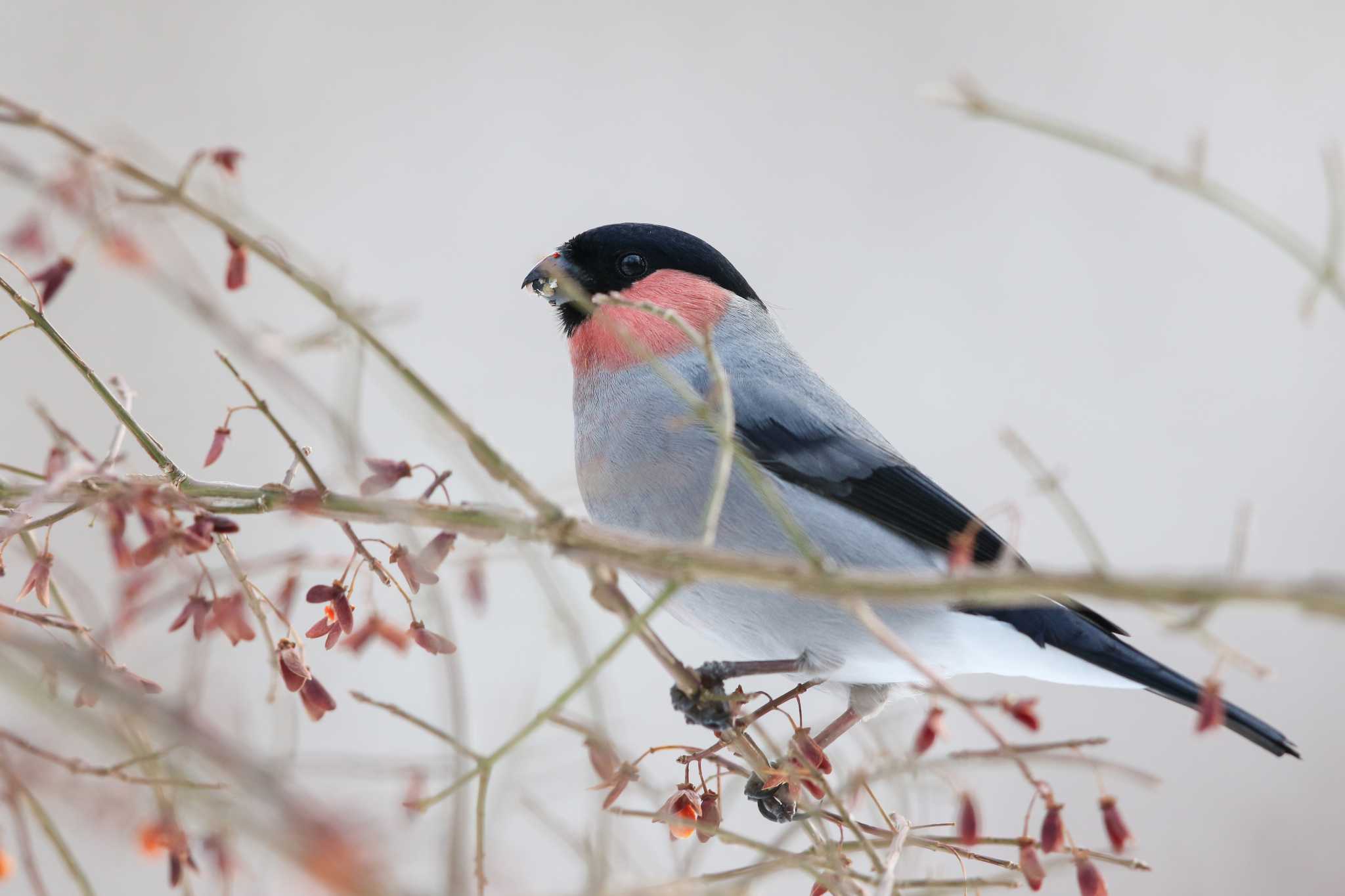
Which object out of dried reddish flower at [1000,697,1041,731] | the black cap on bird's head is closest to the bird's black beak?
the black cap on bird's head

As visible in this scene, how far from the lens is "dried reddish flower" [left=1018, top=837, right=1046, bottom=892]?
3.08ft

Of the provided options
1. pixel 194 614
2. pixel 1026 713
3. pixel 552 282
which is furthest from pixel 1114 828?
pixel 552 282

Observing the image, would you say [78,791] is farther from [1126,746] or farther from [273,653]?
[1126,746]

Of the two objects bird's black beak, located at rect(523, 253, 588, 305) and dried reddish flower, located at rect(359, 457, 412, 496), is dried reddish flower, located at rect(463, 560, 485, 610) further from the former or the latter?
bird's black beak, located at rect(523, 253, 588, 305)

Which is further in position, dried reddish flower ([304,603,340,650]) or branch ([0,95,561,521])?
dried reddish flower ([304,603,340,650])

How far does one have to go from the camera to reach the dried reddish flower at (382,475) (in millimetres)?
903

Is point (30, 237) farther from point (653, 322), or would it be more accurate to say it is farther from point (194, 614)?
point (653, 322)

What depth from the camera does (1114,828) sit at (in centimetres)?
97

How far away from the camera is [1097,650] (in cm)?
157

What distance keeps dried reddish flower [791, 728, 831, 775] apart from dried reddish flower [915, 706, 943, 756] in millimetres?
110

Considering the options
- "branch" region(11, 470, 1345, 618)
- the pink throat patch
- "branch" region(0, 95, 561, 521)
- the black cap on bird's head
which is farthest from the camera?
the black cap on bird's head

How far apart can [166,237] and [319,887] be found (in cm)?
54

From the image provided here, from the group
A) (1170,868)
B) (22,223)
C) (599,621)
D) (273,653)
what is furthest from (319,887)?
(1170,868)

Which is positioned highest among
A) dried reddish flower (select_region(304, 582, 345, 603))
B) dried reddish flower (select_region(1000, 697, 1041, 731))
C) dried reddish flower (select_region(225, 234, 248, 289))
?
dried reddish flower (select_region(225, 234, 248, 289))
